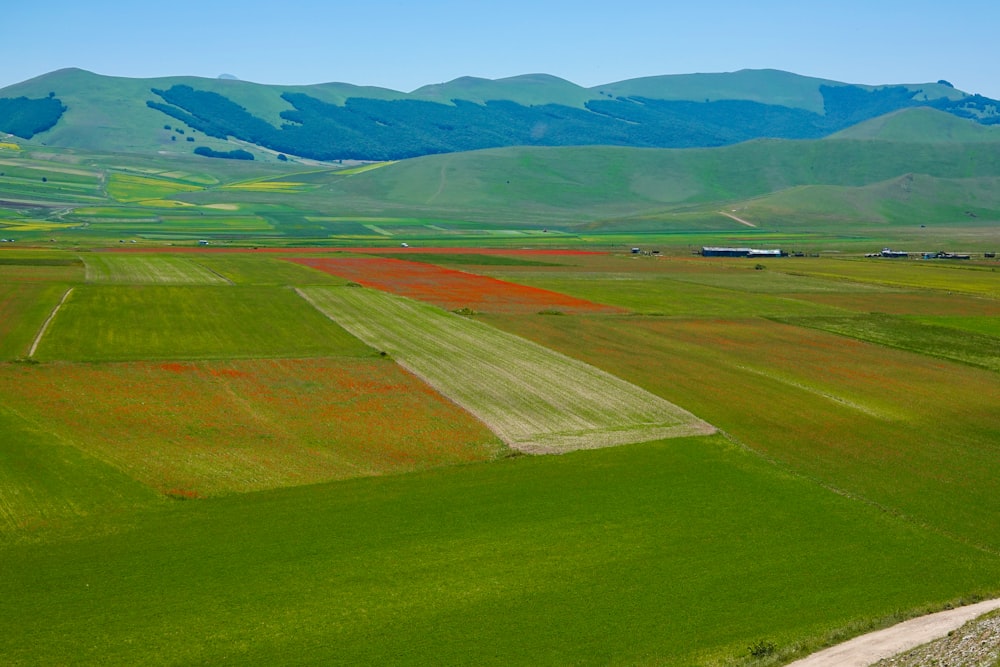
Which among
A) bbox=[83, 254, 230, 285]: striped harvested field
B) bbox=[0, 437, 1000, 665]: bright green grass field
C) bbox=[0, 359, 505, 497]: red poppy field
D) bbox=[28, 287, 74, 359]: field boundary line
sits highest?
bbox=[83, 254, 230, 285]: striped harvested field

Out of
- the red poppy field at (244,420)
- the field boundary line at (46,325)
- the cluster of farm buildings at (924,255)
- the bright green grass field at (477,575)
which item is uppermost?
the cluster of farm buildings at (924,255)

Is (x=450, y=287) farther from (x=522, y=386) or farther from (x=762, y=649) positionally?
(x=762, y=649)

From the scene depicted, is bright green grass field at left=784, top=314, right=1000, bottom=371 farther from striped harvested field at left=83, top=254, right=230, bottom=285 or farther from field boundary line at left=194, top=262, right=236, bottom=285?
striped harvested field at left=83, top=254, right=230, bottom=285

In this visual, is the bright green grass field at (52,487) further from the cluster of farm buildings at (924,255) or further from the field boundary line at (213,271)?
the cluster of farm buildings at (924,255)

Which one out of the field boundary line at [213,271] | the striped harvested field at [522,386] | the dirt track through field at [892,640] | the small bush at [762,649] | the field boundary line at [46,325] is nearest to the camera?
the dirt track through field at [892,640]

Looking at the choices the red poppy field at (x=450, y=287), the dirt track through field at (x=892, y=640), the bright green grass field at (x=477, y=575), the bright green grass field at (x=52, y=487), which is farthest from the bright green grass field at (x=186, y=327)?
the dirt track through field at (x=892, y=640)

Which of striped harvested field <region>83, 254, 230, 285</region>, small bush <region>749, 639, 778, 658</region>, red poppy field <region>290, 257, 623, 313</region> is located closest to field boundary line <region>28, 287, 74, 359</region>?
striped harvested field <region>83, 254, 230, 285</region>

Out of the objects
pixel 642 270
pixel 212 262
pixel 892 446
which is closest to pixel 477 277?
pixel 642 270
